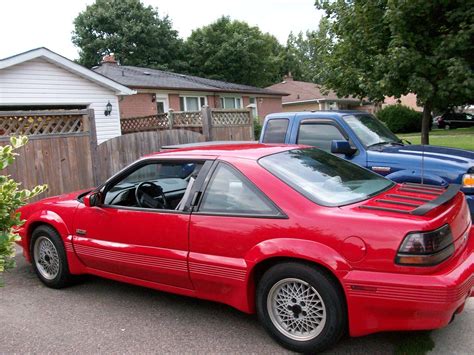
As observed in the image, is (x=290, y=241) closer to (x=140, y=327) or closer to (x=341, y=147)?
(x=140, y=327)

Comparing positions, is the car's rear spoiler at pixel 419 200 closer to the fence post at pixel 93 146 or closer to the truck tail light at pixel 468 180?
the truck tail light at pixel 468 180

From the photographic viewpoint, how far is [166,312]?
13.6ft

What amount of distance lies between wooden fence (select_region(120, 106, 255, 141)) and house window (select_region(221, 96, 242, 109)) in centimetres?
1078

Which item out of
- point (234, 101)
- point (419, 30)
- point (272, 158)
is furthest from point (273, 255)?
point (234, 101)

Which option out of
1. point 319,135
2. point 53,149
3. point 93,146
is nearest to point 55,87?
point 93,146

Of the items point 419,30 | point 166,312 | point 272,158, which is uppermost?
point 419,30

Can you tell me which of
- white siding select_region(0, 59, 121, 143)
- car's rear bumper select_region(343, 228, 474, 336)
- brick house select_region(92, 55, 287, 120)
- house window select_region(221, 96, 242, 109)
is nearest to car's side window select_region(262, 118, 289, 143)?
car's rear bumper select_region(343, 228, 474, 336)

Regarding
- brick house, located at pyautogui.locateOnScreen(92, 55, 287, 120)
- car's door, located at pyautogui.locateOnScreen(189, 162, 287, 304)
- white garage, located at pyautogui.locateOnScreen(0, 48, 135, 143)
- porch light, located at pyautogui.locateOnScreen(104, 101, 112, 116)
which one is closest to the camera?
car's door, located at pyautogui.locateOnScreen(189, 162, 287, 304)

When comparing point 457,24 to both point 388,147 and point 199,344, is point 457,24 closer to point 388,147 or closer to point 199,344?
point 388,147

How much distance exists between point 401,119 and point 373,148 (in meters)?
28.5

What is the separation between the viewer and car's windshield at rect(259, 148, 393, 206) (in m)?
3.46

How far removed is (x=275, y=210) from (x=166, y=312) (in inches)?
61.7

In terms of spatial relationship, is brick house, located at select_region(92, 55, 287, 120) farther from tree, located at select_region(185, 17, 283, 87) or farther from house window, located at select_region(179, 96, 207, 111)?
tree, located at select_region(185, 17, 283, 87)

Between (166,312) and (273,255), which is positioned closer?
(273,255)
